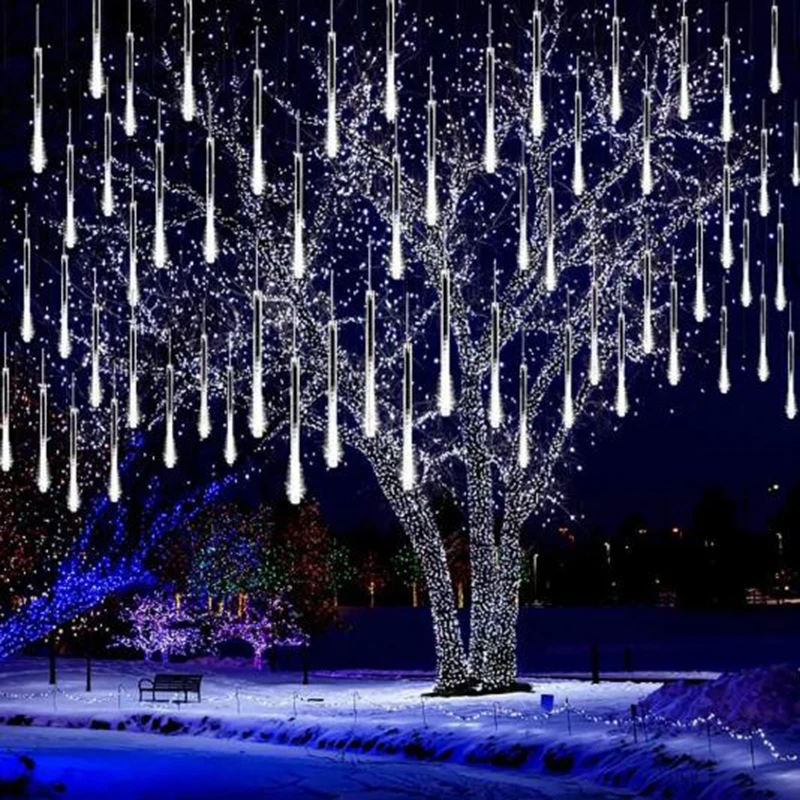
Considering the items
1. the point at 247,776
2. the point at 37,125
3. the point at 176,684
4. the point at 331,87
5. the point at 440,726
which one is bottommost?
the point at 247,776

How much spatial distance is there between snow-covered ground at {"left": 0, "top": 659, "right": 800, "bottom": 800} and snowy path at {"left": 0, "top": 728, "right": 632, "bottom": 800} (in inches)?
12.2

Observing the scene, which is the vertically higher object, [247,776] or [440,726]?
[440,726]

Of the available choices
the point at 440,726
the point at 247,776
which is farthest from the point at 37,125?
the point at 440,726

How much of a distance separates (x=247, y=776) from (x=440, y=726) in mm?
3796

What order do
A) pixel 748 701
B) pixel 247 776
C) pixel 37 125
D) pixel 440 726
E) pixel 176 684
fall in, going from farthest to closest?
pixel 176 684
pixel 440 726
pixel 247 776
pixel 748 701
pixel 37 125

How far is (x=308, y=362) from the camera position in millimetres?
A: 30172

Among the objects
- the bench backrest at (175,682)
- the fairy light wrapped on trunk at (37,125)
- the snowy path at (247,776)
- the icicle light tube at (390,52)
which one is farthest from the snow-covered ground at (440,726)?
the fairy light wrapped on trunk at (37,125)

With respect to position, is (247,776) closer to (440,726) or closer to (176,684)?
(440,726)

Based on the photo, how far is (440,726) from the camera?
2478 cm

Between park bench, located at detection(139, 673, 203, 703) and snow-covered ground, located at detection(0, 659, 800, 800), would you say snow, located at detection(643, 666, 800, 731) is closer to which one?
snow-covered ground, located at detection(0, 659, 800, 800)

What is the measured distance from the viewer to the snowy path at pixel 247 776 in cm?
2036

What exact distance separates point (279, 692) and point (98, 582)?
6.39 meters

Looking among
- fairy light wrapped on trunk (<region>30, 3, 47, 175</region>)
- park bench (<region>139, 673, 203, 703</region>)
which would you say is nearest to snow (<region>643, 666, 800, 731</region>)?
park bench (<region>139, 673, 203, 703</region>)

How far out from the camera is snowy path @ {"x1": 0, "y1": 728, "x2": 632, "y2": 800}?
66.8ft
